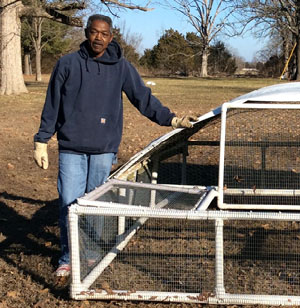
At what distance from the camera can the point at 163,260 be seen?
3824 millimetres

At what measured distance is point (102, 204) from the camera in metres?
3.48

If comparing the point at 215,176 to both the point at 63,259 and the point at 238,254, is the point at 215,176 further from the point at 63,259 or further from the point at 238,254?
the point at 63,259

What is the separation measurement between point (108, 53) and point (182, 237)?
164 centimetres

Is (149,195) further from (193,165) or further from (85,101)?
(193,165)

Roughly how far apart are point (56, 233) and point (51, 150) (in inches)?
182

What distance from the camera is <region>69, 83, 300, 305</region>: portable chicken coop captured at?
3.25m

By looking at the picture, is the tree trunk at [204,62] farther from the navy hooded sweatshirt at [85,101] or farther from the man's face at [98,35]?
the man's face at [98,35]

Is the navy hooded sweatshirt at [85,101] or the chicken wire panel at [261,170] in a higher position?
the navy hooded sweatshirt at [85,101]

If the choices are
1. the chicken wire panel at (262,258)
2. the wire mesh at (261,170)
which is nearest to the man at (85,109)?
the chicken wire panel at (262,258)

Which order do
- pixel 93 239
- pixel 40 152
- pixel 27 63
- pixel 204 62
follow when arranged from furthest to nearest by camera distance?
pixel 204 62
pixel 27 63
pixel 40 152
pixel 93 239

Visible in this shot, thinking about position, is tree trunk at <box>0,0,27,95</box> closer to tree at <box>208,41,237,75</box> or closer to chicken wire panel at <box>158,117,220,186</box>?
chicken wire panel at <box>158,117,220,186</box>

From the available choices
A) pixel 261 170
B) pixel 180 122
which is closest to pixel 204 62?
pixel 261 170

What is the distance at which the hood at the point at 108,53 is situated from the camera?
147 inches

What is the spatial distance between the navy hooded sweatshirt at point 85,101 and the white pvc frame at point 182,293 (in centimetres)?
69
